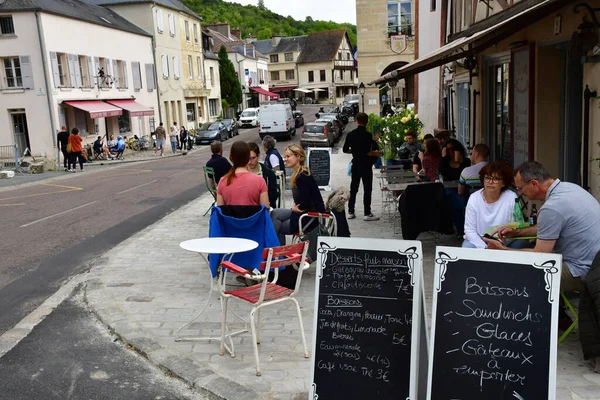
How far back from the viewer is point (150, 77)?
123ft

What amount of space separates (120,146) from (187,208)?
700 inches

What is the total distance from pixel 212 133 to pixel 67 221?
2682 cm

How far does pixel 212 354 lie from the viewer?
4.91 m

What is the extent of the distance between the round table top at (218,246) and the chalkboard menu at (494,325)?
1.83 meters

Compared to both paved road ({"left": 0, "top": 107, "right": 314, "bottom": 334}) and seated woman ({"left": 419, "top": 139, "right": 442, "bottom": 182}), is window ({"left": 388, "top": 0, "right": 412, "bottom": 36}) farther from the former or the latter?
seated woman ({"left": 419, "top": 139, "right": 442, "bottom": 182})

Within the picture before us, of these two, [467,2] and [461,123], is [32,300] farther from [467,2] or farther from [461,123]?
[461,123]

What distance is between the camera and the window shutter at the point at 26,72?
85.9ft

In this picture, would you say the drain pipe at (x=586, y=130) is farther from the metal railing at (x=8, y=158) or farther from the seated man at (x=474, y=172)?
the metal railing at (x=8, y=158)

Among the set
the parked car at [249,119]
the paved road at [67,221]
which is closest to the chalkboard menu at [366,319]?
the paved road at [67,221]

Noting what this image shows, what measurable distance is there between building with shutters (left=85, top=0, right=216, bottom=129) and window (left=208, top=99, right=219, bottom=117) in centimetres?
104

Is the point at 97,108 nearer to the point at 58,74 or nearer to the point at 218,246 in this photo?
the point at 58,74

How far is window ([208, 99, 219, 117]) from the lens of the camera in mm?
51375

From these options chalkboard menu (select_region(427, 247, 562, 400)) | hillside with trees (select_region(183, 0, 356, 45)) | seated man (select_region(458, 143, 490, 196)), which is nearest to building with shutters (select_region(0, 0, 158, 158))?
seated man (select_region(458, 143, 490, 196))

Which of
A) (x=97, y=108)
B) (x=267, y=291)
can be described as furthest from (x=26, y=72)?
(x=267, y=291)
